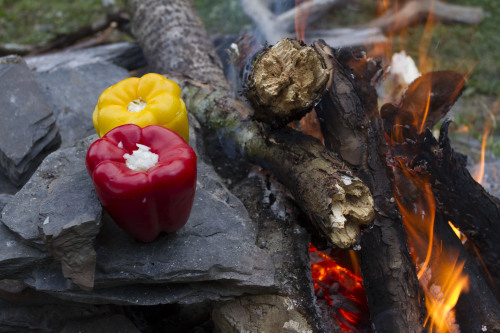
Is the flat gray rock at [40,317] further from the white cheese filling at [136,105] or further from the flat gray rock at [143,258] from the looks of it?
the white cheese filling at [136,105]

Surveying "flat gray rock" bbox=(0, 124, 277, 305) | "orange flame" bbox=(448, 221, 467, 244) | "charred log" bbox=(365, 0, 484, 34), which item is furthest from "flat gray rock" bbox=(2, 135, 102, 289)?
"charred log" bbox=(365, 0, 484, 34)

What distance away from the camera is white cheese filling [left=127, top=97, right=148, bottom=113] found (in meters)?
2.60

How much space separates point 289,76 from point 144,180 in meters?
0.87

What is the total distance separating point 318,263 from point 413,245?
565 mm

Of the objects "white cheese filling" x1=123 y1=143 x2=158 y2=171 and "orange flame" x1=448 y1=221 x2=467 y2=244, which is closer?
"white cheese filling" x1=123 y1=143 x2=158 y2=171

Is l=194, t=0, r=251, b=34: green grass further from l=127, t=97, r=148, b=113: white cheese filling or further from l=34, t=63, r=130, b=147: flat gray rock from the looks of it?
l=127, t=97, r=148, b=113: white cheese filling

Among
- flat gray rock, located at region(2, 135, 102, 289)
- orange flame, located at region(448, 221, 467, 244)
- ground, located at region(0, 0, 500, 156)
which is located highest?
flat gray rock, located at region(2, 135, 102, 289)

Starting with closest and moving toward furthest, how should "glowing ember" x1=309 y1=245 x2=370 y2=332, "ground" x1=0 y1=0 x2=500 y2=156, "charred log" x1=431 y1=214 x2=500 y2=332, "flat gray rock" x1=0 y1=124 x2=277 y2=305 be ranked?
"flat gray rock" x1=0 y1=124 x2=277 y2=305, "charred log" x1=431 y1=214 x2=500 y2=332, "glowing ember" x1=309 y1=245 x2=370 y2=332, "ground" x1=0 y1=0 x2=500 y2=156

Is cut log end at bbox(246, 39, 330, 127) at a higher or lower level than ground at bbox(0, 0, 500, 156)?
higher

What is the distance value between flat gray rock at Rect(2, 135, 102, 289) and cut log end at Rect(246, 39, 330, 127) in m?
0.97

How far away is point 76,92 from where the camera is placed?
3.67 meters

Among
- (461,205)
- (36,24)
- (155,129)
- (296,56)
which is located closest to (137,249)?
(155,129)

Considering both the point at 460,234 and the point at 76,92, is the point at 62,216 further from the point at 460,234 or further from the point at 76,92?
the point at 460,234

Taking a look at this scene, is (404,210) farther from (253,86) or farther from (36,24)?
(36,24)
